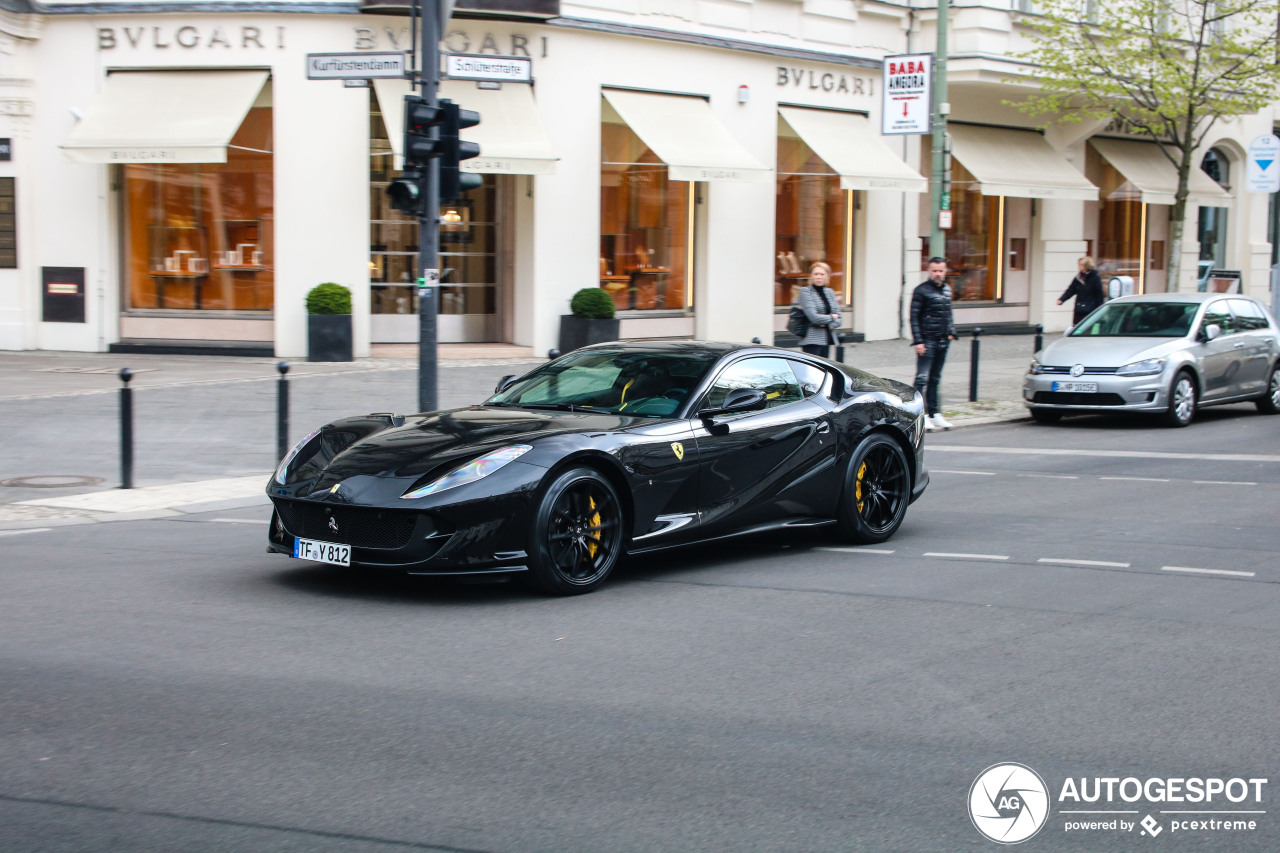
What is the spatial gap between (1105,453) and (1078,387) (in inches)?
93.0

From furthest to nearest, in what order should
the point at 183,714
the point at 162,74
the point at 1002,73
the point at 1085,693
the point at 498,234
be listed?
the point at 1002,73 < the point at 498,234 < the point at 162,74 < the point at 1085,693 < the point at 183,714

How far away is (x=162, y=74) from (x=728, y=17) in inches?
A: 358

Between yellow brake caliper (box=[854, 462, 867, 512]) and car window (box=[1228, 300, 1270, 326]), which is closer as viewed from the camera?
yellow brake caliper (box=[854, 462, 867, 512])

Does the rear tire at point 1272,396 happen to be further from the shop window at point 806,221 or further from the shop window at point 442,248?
the shop window at point 442,248

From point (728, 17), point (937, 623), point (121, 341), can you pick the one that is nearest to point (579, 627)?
point (937, 623)

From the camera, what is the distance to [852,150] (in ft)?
84.3

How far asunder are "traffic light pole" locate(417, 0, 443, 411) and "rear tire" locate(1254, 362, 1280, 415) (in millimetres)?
11010

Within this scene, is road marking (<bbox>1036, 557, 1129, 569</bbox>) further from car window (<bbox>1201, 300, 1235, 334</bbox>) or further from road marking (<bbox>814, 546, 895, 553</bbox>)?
car window (<bbox>1201, 300, 1235, 334</bbox>)

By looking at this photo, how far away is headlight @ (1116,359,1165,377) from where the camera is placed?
54.1 ft

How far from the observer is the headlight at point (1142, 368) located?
16.5m

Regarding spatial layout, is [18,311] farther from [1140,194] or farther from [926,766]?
[1140,194]

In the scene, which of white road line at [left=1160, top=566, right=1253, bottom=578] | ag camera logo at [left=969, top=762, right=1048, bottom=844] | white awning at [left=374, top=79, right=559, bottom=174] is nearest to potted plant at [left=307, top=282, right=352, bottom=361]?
white awning at [left=374, top=79, right=559, bottom=174]

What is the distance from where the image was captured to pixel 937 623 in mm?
7090

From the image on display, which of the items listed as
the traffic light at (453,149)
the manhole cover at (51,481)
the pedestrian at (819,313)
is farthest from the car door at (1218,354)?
the manhole cover at (51,481)
